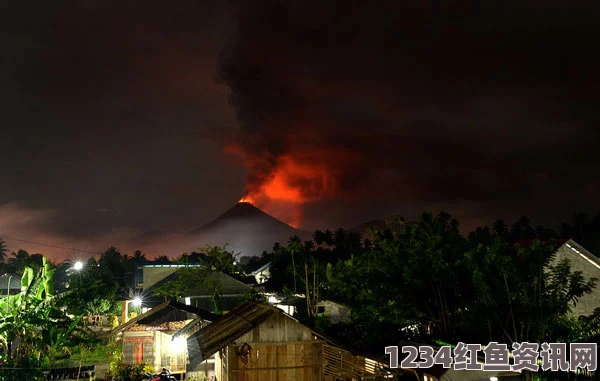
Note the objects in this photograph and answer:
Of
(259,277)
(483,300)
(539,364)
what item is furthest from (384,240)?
(259,277)

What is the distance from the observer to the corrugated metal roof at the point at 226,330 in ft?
46.6

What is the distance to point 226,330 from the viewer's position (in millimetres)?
15148

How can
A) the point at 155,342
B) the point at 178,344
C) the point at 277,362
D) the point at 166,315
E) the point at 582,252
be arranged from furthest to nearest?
the point at 582,252 < the point at 166,315 < the point at 155,342 < the point at 178,344 < the point at 277,362

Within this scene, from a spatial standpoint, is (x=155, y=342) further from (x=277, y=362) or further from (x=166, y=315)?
(x=277, y=362)

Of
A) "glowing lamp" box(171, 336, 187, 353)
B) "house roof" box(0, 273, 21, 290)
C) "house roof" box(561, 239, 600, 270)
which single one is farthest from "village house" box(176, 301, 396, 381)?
"house roof" box(0, 273, 21, 290)

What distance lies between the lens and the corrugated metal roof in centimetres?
1422

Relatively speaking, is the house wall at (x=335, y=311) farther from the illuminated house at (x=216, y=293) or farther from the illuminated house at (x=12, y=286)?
the illuminated house at (x=12, y=286)

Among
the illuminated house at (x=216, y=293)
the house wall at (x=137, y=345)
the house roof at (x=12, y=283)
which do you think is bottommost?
the house wall at (x=137, y=345)

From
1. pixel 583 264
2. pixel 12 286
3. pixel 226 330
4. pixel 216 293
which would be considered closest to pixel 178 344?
pixel 226 330

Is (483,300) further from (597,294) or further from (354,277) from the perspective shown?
(597,294)

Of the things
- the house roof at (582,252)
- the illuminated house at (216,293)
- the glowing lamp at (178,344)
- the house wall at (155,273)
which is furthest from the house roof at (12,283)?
the house roof at (582,252)

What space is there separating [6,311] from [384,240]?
18.8m

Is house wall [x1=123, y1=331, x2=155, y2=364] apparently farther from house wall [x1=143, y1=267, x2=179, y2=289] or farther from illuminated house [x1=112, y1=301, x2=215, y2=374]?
house wall [x1=143, y1=267, x2=179, y2=289]

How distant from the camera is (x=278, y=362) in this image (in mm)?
14492
